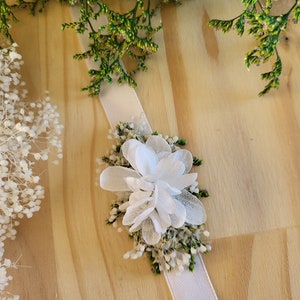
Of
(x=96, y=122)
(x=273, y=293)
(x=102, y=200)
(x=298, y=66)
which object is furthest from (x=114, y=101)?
(x=273, y=293)

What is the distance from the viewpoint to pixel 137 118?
105 cm

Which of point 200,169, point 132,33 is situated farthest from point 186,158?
point 132,33

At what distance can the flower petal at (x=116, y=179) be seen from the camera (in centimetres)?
94

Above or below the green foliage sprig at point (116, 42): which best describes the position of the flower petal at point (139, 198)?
below

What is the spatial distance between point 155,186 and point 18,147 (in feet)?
1.18

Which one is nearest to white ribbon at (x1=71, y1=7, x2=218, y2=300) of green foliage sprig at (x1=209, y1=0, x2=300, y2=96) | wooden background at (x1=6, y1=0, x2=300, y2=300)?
wooden background at (x1=6, y1=0, x2=300, y2=300)

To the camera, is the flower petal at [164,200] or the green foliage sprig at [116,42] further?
the green foliage sprig at [116,42]

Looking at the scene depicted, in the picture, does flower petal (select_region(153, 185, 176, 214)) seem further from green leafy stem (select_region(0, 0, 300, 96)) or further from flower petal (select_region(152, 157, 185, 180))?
green leafy stem (select_region(0, 0, 300, 96))

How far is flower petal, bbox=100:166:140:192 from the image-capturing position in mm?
944

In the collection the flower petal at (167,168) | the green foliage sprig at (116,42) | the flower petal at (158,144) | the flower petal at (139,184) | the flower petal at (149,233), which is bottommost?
the flower petal at (149,233)

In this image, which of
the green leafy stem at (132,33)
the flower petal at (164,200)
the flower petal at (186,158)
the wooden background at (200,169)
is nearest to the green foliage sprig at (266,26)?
the green leafy stem at (132,33)

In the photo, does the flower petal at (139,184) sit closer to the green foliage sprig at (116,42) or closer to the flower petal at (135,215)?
the flower petal at (135,215)

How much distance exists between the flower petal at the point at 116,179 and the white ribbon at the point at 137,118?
0.52ft

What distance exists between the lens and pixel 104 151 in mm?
1045
